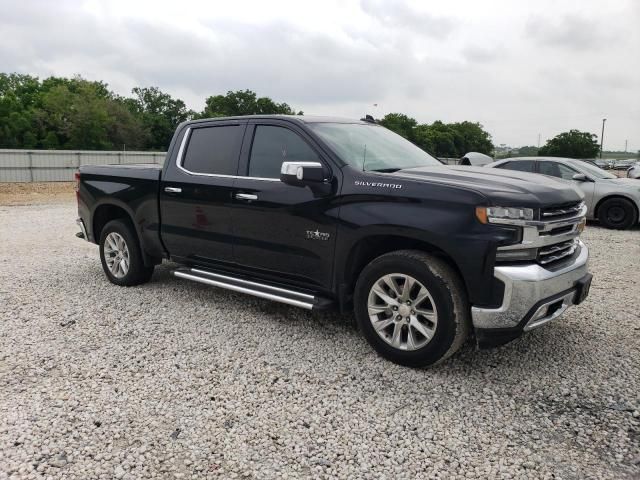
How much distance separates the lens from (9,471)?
272 cm

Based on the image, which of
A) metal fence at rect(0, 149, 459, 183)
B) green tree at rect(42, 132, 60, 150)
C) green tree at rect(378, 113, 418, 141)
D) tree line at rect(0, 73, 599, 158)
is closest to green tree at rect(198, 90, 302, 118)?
tree line at rect(0, 73, 599, 158)

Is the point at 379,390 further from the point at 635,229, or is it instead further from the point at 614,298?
the point at 635,229

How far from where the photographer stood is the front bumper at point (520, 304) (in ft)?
11.2

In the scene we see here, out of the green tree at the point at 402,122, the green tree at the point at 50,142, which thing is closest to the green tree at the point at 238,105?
the green tree at the point at 402,122

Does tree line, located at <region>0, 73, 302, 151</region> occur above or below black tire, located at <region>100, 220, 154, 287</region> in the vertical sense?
above

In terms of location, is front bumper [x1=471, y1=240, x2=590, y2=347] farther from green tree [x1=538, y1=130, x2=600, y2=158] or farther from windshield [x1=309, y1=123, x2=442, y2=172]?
green tree [x1=538, y1=130, x2=600, y2=158]

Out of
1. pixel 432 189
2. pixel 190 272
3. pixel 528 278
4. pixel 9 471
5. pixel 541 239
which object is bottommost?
pixel 9 471

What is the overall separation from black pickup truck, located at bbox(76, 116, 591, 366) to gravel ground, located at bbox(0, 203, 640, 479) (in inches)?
15.5

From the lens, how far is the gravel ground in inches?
111

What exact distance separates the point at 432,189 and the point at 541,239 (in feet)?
2.60

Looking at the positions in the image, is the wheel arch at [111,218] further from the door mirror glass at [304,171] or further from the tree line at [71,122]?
the tree line at [71,122]

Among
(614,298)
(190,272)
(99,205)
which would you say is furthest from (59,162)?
Answer: (614,298)

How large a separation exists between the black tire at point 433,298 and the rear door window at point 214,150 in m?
1.84

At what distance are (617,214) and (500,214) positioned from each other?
915 centimetres
